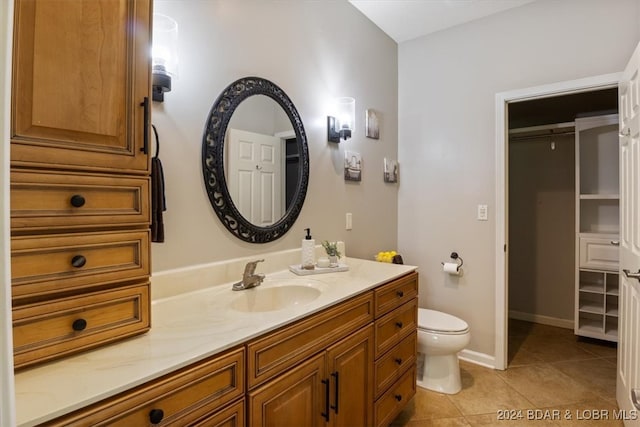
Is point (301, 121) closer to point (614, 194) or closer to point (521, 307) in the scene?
point (614, 194)

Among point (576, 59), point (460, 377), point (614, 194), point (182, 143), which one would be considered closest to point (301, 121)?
point (182, 143)

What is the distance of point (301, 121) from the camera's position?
6.46ft

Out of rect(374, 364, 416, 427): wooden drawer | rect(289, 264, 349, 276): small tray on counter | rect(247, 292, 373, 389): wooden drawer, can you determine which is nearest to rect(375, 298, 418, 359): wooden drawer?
rect(247, 292, 373, 389): wooden drawer

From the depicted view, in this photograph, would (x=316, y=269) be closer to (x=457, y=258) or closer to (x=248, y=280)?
(x=248, y=280)

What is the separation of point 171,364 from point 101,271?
311mm

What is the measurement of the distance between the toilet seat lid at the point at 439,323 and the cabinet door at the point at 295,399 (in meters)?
1.20

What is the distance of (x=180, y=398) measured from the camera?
31.0 inches

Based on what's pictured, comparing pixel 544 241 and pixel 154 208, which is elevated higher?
pixel 154 208

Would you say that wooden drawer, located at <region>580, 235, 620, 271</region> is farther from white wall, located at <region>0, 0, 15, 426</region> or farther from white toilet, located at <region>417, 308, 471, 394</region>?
white wall, located at <region>0, 0, 15, 426</region>

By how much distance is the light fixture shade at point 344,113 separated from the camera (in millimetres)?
2209

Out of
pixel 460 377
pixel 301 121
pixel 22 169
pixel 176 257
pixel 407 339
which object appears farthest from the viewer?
pixel 460 377

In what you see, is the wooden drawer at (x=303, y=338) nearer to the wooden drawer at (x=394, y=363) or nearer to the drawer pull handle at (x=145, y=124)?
the wooden drawer at (x=394, y=363)

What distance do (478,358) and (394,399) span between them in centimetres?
125

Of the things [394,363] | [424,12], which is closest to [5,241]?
[394,363]
